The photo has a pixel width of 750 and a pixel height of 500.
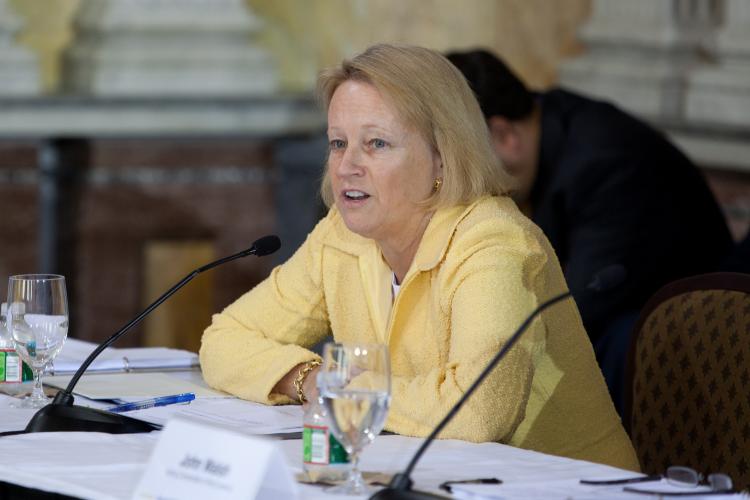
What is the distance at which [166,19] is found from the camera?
574cm

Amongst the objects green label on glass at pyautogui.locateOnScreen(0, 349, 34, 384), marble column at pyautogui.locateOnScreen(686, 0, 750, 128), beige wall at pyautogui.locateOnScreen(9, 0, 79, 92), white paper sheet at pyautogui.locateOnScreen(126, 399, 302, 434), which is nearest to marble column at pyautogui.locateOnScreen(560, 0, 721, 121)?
marble column at pyautogui.locateOnScreen(686, 0, 750, 128)

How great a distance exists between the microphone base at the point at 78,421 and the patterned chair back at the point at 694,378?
94 cm

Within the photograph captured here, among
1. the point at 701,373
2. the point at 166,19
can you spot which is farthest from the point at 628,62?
the point at 701,373

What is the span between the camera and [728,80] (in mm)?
4859

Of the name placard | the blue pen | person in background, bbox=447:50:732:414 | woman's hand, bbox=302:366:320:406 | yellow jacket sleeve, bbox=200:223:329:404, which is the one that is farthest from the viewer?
person in background, bbox=447:50:732:414

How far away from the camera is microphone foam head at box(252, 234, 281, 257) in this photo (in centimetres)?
262

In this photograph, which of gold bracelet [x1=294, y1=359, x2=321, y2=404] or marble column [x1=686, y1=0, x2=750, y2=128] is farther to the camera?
marble column [x1=686, y1=0, x2=750, y2=128]

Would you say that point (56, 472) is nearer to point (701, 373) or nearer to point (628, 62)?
point (701, 373)

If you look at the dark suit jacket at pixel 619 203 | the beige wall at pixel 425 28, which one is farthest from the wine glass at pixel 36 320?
the beige wall at pixel 425 28

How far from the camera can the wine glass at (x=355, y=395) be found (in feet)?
6.23

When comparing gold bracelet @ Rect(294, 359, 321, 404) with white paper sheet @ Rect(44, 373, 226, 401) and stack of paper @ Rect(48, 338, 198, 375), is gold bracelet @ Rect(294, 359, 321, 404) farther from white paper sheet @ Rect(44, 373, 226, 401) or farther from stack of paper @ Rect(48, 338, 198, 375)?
stack of paper @ Rect(48, 338, 198, 375)

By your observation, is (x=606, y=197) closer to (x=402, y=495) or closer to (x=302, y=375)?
(x=302, y=375)

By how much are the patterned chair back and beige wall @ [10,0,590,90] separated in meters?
2.97

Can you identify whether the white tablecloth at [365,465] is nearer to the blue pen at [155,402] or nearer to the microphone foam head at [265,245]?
the blue pen at [155,402]
